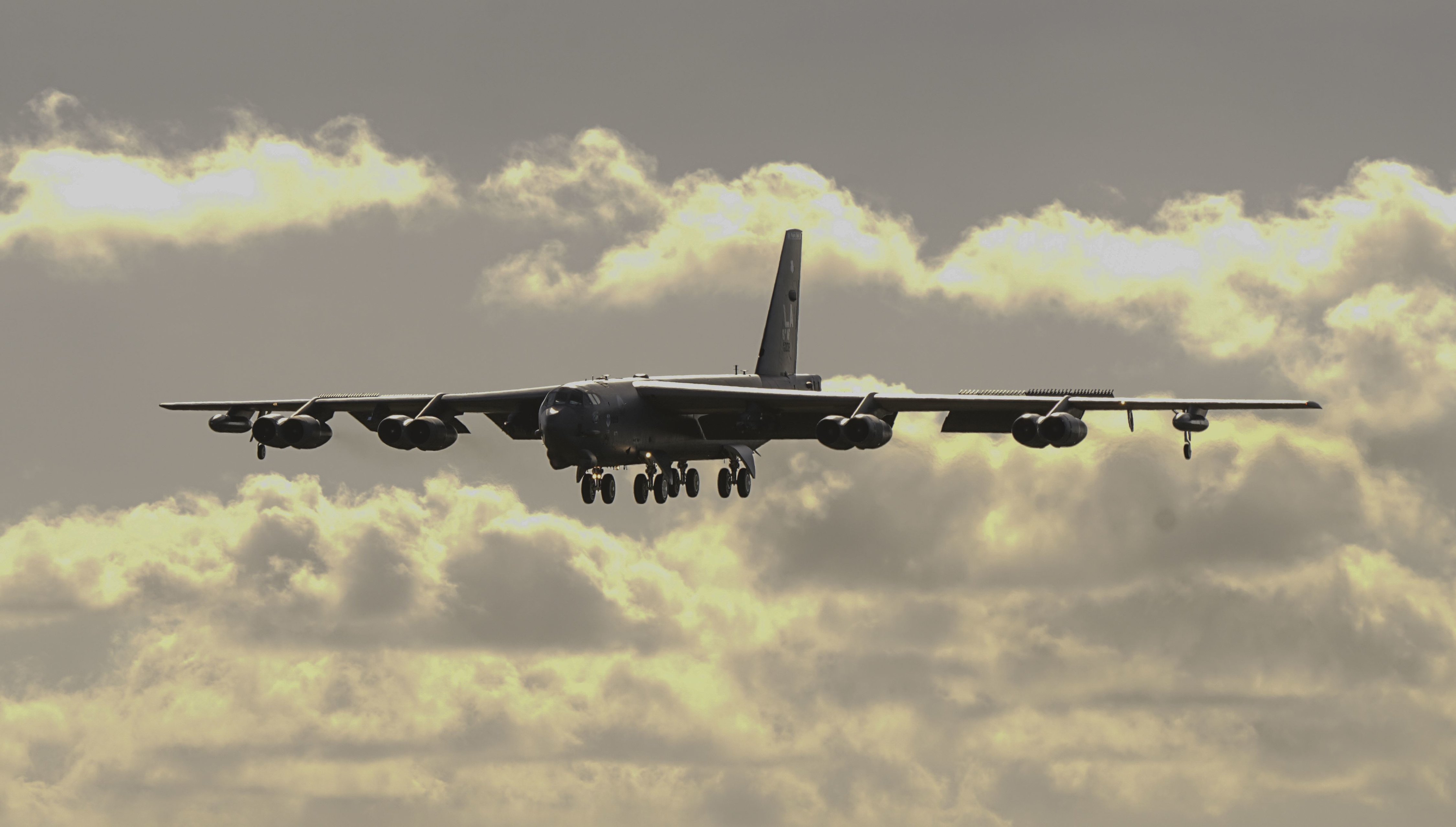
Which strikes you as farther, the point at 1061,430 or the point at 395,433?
the point at 395,433

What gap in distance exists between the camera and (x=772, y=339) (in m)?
70.8

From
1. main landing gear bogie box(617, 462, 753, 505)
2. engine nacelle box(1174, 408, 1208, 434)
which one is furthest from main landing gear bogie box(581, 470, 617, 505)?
engine nacelle box(1174, 408, 1208, 434)

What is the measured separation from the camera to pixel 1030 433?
52219mm

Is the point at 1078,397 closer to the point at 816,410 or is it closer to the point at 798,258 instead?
the point at 816,410

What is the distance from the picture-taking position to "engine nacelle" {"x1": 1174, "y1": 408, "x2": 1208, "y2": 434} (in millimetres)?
53188

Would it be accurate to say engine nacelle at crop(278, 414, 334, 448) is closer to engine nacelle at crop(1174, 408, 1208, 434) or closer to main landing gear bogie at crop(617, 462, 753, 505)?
main landing gear bogie at crop(617, 462, 753, 505)

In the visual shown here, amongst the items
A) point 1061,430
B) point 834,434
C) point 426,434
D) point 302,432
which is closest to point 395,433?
point 426,434

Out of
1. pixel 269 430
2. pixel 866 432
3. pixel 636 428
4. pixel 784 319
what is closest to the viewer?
pixel 866 432

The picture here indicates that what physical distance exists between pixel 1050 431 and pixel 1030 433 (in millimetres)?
688

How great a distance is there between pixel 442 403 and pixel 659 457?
27.4ft

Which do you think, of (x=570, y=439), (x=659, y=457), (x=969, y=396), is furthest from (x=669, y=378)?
(x=969, y=396)

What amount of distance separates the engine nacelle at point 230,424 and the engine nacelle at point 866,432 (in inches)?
976

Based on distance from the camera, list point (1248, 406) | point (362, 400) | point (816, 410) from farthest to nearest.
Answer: point (362, 400) < point (816, 410) < point (1248, 406)

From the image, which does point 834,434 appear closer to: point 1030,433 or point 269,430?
point 1030,433
